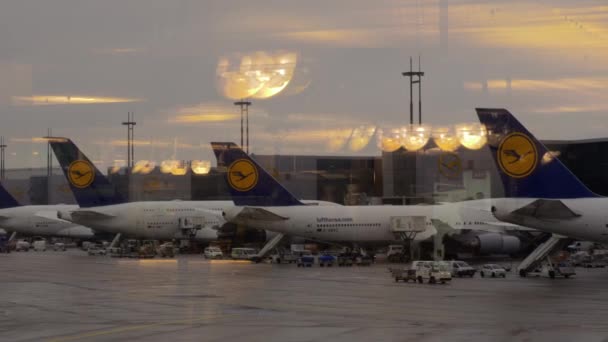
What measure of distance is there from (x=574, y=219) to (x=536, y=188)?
2.25m

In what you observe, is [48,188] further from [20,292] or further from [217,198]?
[20,292]

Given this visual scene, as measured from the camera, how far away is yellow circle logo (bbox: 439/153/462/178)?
240ft

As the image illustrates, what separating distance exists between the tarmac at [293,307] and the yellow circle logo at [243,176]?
15975 millimetres

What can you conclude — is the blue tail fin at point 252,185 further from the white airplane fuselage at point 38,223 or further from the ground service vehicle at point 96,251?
the white airplane fuselage at point 38,223

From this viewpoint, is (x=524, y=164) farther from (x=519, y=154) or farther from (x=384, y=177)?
(x=384, y=177)

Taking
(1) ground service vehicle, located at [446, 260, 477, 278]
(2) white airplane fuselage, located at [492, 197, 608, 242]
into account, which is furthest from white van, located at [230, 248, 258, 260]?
(2) white airplane fuselage, located at [492, 197, 608, 242]

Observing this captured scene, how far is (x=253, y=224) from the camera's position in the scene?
64.4 m

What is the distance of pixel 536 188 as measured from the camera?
1800 inches

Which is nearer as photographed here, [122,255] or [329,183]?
[122,255]

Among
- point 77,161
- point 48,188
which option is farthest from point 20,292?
point 48,188

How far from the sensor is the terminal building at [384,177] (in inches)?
2810

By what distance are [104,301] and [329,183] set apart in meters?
59.7

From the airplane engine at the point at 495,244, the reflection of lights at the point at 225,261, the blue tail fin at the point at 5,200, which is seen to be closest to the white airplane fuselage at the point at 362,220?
the airplane engine at the point at 495,244

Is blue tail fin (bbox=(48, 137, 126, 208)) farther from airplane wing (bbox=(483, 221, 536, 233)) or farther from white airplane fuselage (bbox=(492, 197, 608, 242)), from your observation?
white airplane fuselage (bbox=(492, 197, 608, 242))
